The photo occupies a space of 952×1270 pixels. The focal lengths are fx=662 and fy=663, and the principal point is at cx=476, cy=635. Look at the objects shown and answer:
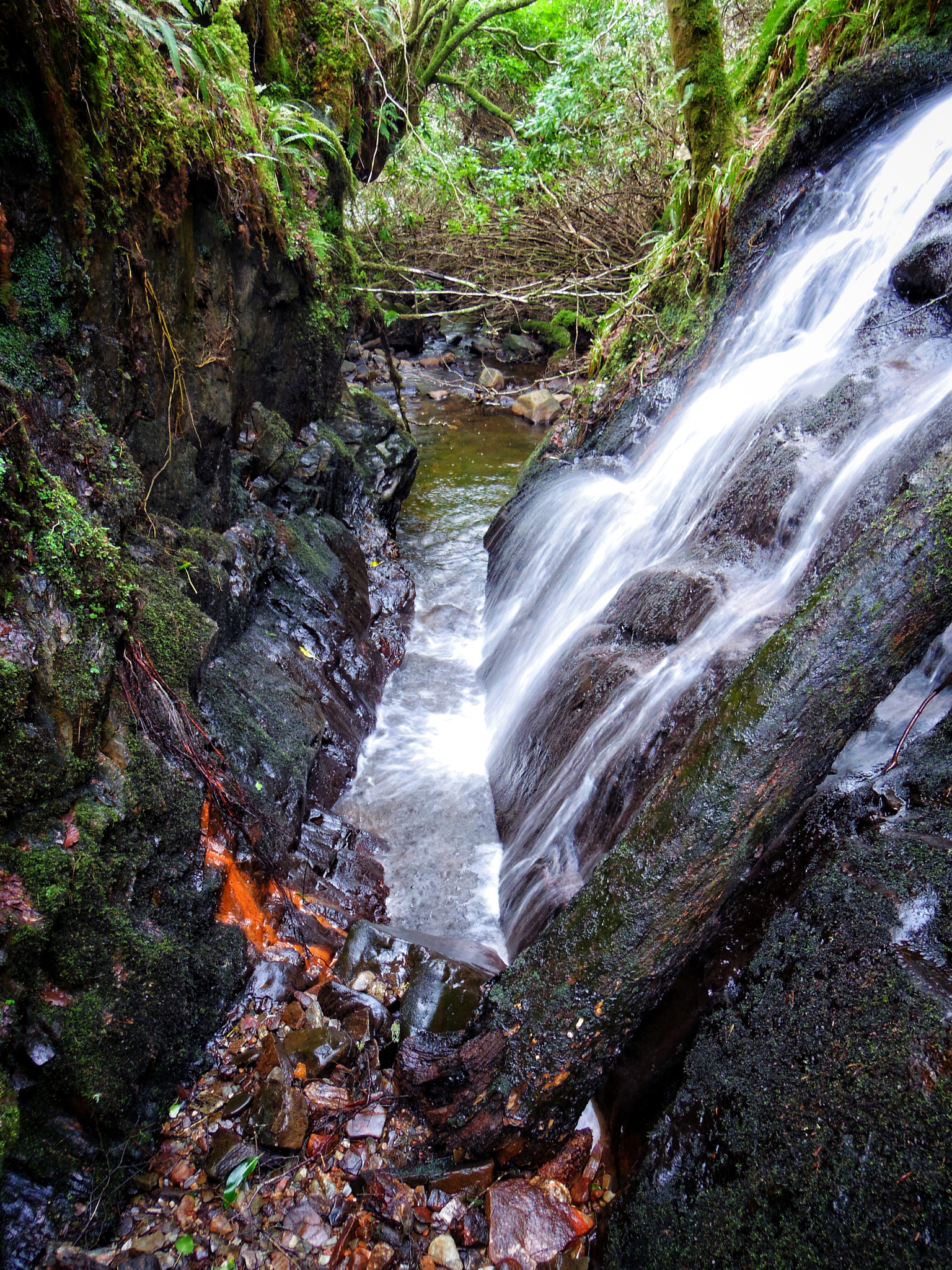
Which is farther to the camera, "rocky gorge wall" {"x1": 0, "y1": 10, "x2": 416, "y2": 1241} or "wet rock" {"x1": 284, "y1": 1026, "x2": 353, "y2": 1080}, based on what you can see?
"wet rock" {"x1": 284, "y1": 1026, "x2": 353, "y2": 1080}

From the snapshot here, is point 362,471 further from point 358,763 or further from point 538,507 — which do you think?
point 358,763

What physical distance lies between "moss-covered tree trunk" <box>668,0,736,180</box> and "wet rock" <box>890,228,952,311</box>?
2233mm

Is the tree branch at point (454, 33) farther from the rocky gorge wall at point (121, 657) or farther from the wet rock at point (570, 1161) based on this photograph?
the wet rock at point (570, 1161)

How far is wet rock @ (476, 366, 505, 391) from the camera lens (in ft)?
43.1

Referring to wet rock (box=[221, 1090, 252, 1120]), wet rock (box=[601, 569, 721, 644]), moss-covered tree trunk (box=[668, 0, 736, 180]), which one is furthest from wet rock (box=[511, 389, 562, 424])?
wet rock (box=[221, 1090, 252, 1120])

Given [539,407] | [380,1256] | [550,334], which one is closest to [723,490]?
[380,1256]

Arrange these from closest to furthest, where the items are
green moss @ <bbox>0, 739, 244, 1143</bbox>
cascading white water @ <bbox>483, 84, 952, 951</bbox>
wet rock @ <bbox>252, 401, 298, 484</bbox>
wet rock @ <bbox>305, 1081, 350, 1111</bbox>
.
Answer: green moss @ <bbox>0, 739, 244, 1143</bbox>, wet rock @ <bbox>305, 1081, 350, 1111</bbox>, cascading white water @ <bbox>483, 84, 952, 951</bbox>, wet rock @ <bbox>252, 401, 298, 484</bbox>

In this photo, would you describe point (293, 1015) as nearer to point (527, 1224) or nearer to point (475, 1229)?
point (475, 1229)

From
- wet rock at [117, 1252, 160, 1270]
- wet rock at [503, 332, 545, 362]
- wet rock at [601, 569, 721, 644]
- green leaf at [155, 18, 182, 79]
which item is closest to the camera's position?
wet rock at [117, 1252, 160, 1270]

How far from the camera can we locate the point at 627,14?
8.34m

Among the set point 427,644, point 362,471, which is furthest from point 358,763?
point 362,471

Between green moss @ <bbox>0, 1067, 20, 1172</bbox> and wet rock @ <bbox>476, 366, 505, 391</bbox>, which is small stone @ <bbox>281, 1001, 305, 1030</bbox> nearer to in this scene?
green moss @ <bbox>0, 1067, 20, 1172</bbox>

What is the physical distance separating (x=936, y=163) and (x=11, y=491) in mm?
5991

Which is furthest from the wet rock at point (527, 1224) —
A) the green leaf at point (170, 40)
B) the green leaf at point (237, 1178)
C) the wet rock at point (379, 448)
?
the wet rock at point (379, 448)
